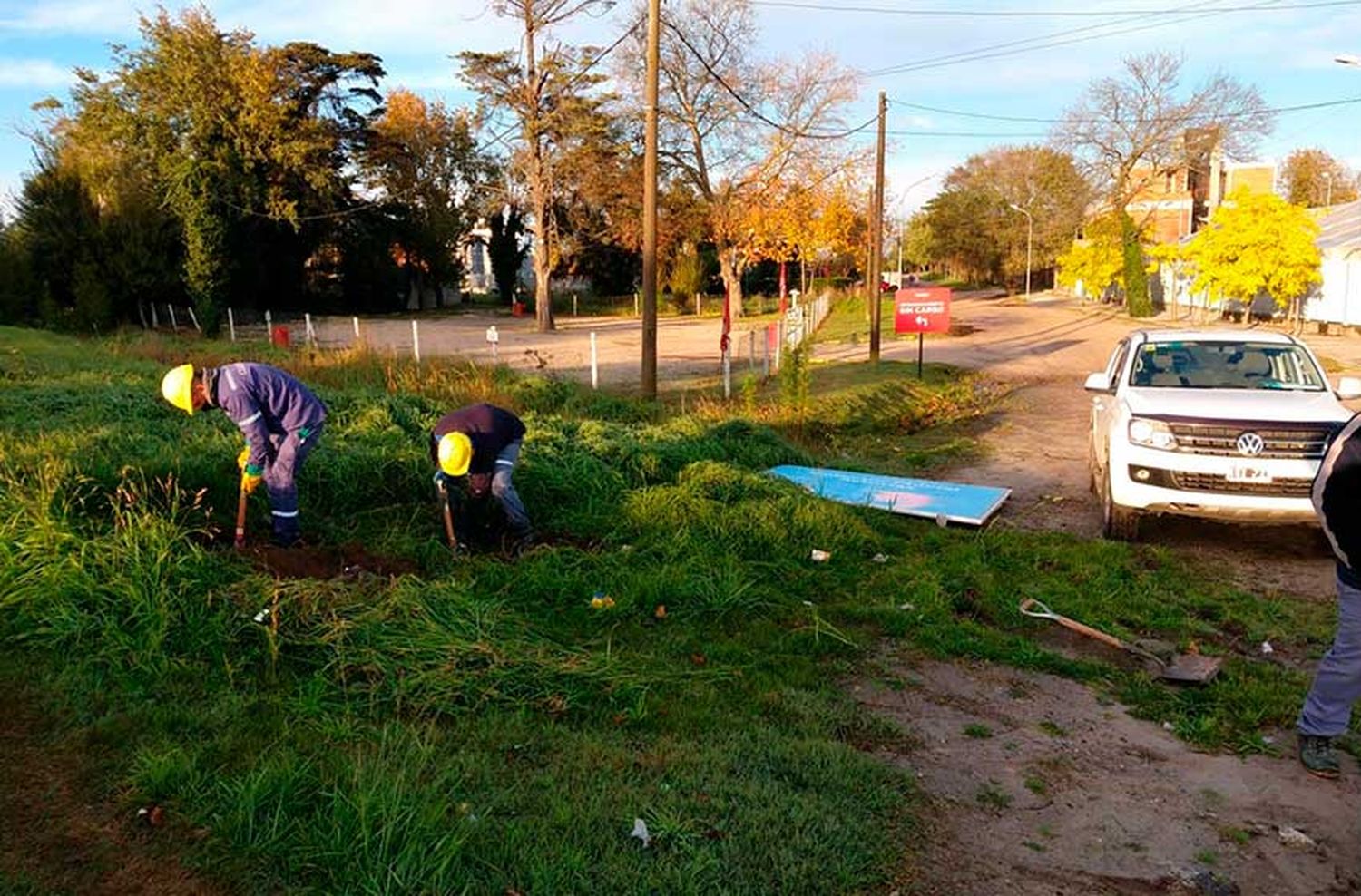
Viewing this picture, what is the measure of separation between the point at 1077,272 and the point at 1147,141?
24.5ft

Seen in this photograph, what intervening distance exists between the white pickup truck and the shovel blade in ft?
7.98

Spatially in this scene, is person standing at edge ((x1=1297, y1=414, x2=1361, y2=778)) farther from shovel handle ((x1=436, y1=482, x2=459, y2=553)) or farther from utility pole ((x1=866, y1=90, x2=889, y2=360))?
utility pole ((x1=866, y1=90, x2=889, y2=360))

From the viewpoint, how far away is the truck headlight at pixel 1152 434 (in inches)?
297

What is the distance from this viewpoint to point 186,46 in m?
37.3

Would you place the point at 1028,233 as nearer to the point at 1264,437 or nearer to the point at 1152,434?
the point at 1152,434

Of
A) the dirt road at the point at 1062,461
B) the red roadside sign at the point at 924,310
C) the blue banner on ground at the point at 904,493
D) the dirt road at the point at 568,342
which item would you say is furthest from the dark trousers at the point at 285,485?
the red roadside sign at the point at 924,310

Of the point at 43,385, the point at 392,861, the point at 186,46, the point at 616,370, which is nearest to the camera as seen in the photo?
the point at 392,861

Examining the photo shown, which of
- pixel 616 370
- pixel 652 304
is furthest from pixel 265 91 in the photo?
pixel 652 304

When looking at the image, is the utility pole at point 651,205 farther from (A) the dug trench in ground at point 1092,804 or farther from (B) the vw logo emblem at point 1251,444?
(A) the dug trench in ground at point 1092,804

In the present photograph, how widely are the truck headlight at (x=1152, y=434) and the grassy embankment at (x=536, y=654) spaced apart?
2.99ft

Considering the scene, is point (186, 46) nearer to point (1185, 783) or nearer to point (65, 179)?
point (65, 179)

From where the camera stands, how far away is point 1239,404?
761cm

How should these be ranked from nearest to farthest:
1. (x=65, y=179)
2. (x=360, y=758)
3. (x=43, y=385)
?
(x=360, y=758)
(x=43, y=385)
(x=65, y=179)

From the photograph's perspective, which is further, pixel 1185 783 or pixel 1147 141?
pixel 1147 141
